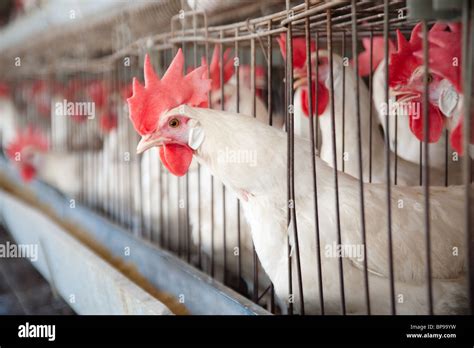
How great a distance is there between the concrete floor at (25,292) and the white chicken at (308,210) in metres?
0.68

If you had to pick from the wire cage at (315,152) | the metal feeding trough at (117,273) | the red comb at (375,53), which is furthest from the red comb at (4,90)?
the red comb at (375,53)

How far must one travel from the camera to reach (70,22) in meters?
2.07

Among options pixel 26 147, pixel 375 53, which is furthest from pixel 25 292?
pixel 375 53

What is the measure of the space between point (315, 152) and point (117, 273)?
0.64 metres

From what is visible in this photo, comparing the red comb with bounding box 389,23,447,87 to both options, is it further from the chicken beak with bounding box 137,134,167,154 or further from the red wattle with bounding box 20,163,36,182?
the red wattle with bounding box 20,163,36,182

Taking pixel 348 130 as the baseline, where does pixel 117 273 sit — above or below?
below

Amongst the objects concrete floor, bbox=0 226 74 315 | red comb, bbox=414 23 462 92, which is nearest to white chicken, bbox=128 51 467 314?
red comb, bbox=414 23 462 92

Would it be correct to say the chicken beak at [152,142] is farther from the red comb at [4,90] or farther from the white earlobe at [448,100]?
the red comb at [4,90]

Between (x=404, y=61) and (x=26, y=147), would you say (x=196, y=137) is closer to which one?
(x=404, y=61)

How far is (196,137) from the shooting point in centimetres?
99
